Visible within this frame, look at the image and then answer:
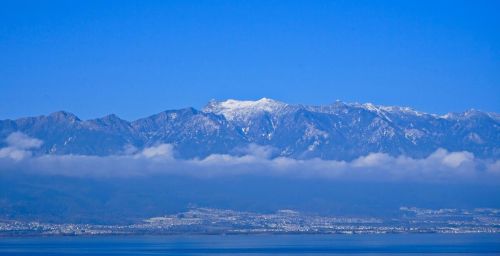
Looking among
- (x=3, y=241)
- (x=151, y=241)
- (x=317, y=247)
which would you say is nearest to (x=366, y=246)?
(x=317, y=247)

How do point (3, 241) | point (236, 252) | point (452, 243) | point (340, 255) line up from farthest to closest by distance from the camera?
point (3, 241) → point (452, 243) → point (236, 252) → point (340, 255)

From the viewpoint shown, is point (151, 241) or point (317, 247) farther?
point (151, 241)

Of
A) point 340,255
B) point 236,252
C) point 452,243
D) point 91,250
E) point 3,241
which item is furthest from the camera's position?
point 3,241

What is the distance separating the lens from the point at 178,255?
463ft

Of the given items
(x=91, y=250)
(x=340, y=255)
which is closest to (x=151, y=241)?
(x=91, y=250)

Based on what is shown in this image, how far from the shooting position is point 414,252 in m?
142

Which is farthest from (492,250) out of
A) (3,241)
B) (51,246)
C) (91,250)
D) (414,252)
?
(3,241)

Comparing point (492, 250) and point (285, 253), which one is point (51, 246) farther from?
point (492, 250)

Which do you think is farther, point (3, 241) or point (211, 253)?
point (3, 241)

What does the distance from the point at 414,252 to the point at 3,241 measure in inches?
3189

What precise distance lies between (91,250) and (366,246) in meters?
42.9

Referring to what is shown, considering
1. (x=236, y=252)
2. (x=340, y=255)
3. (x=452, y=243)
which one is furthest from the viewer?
(x=452, y=243)

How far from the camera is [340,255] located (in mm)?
137625

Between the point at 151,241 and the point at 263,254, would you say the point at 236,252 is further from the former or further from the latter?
the point at 151,241
